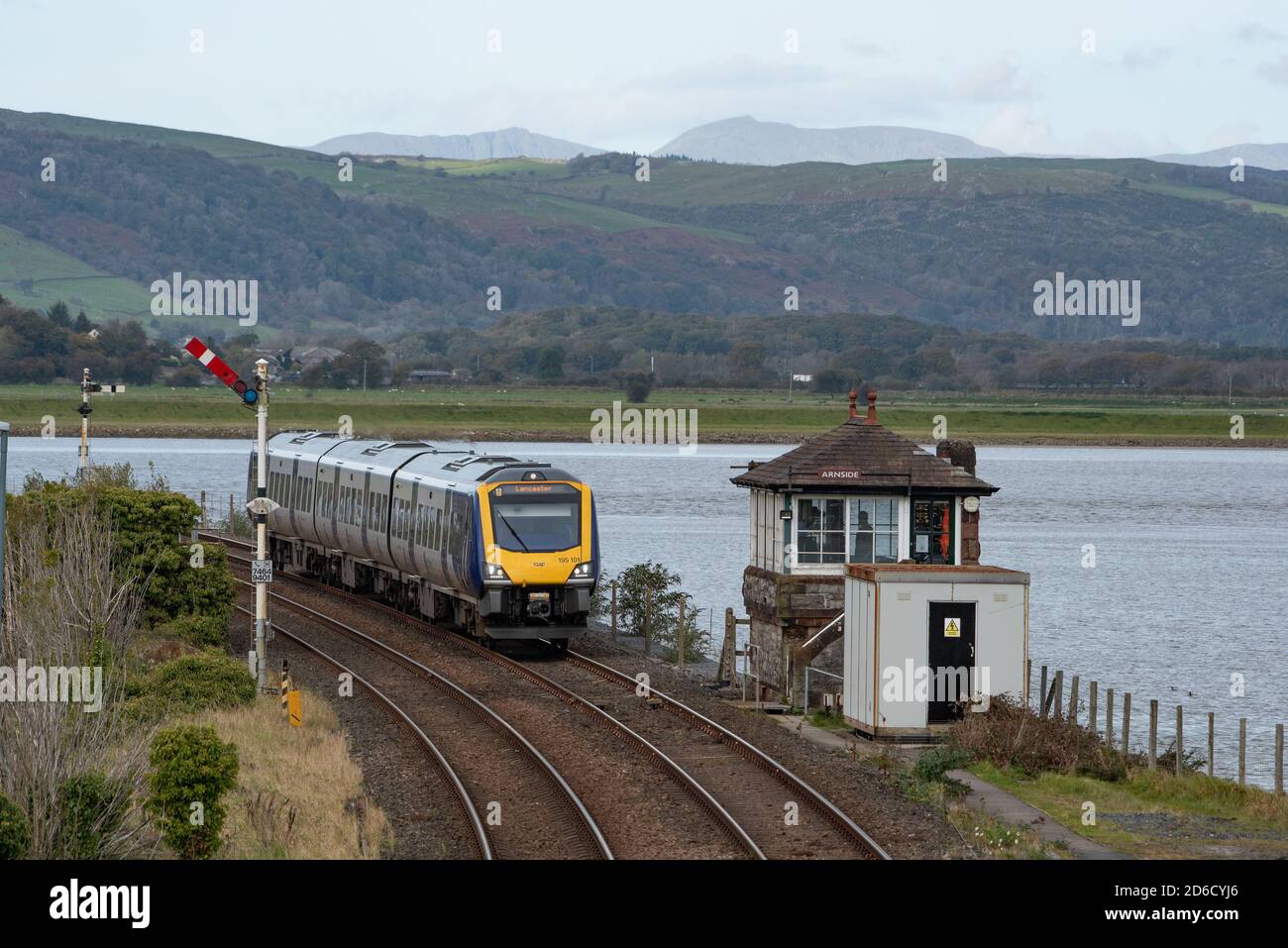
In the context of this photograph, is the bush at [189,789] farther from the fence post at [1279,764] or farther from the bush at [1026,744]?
the fence post at [1279,764]

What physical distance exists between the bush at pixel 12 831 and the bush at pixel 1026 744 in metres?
13.7

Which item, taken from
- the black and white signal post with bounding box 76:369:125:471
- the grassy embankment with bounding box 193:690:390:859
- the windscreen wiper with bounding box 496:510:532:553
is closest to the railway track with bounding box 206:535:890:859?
the windscreen wiper with bounding box 496:510:532:553

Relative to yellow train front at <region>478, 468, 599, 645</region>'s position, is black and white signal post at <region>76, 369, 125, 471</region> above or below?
above

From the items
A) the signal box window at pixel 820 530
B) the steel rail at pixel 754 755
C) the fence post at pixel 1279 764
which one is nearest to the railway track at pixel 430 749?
the steel rail at pixel 754 755

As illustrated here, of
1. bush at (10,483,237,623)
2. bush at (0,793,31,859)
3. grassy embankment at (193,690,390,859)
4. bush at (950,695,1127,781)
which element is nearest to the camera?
bush at (0,793,31,859)

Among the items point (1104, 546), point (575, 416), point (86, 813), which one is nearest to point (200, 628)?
point (86, 813)

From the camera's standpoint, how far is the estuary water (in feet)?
145

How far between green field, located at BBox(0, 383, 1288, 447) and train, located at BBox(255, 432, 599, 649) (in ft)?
282

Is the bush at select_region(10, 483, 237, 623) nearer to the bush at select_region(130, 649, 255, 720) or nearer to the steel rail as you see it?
the bush at select_region(130, 649, 255, 720)

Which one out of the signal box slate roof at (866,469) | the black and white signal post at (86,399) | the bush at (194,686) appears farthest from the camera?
the black and white signal post at (86,399)

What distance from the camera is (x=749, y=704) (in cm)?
2922

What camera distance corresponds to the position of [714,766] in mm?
23406

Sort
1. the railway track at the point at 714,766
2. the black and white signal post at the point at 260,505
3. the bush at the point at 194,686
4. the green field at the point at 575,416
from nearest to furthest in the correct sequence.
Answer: the railway track at the point at 714,766 → the bush at the point at 194,686 → the black and white signal post at the point at 260,505 → the green field at the point at 575,416

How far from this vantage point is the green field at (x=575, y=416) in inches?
5556
